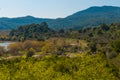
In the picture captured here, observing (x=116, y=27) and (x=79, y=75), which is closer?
(x=79, y=75)

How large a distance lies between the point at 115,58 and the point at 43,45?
57.7 m

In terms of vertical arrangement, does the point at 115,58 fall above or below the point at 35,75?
below

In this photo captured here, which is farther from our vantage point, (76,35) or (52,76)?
(76,35)

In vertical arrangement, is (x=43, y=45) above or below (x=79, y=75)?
below

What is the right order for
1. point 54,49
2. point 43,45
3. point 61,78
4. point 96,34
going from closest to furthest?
1. point 61,78
2. point 54,49
3. point 43,45
4. point 96,34

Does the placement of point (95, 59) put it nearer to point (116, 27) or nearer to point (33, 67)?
point (33, 67)

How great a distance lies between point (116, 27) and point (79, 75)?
133914 mm

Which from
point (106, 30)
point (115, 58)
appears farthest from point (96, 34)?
point (115, 58)

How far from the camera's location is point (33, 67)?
155 feet

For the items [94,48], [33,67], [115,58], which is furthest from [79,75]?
[94,48]

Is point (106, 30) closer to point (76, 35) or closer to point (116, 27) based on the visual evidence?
point (116, 27)

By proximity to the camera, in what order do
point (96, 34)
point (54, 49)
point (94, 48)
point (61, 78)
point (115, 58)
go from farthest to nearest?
1. point (96, 34)
2. point (54, 49)
3. point (94, 48)
4. point (115, 58)
5. point (61, 78)

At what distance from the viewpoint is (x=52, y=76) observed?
4050 centimetres

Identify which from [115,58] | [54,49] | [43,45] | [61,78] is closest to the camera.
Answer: [61,78]
